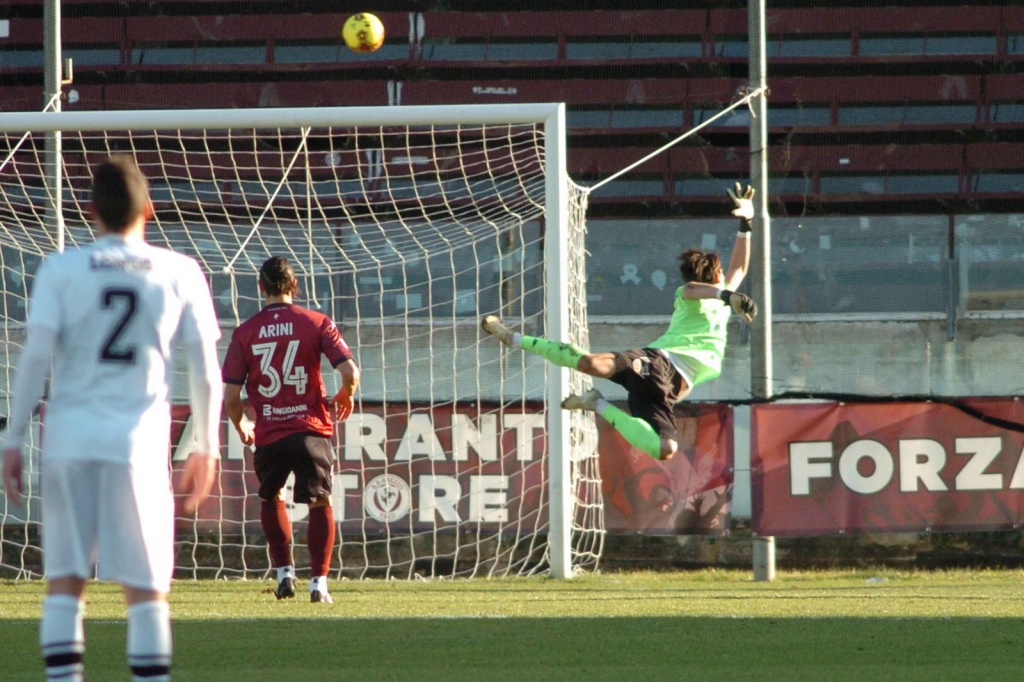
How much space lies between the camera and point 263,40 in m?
17.6

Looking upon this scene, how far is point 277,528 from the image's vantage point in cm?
724

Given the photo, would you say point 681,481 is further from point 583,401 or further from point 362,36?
point 362,36

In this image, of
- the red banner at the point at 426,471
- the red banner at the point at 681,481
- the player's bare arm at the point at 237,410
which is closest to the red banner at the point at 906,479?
the red banner at the point at 681,481

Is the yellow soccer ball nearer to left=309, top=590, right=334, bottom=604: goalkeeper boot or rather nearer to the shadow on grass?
left=309, top=590, right=334, bottom=604: goalkeeper boot

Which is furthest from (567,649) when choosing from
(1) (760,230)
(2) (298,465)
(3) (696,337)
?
(1) (760,230)

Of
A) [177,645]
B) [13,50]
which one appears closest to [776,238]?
[177,645]

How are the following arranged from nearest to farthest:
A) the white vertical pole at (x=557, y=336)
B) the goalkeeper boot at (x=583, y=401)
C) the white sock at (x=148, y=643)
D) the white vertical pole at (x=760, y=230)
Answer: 1. the white sock at (x=148, y=643)
2. the goalkeeper boot at (x=583, y=401)
3. the white vertical pole at (x=557, y=336)
4. the white vertical pole at (x=760, y=230)

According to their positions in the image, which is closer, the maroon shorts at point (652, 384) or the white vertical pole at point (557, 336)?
the maroon shorts at point (652, 384)

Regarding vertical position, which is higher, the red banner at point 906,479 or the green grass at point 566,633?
the red banner at point 906,479

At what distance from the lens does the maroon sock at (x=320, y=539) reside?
23.4 ft

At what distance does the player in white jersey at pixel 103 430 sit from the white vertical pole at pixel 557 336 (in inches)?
208

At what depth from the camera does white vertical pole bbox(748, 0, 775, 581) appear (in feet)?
33.0

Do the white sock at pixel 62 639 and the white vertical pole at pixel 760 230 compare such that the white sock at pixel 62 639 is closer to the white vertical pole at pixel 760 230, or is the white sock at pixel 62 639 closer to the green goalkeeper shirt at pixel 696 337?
the green goalkeeper shirt at pixel 696 337

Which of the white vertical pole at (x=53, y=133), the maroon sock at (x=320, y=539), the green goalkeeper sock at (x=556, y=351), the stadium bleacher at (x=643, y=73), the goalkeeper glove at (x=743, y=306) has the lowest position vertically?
the maroon sock at (x=320, y=539)
